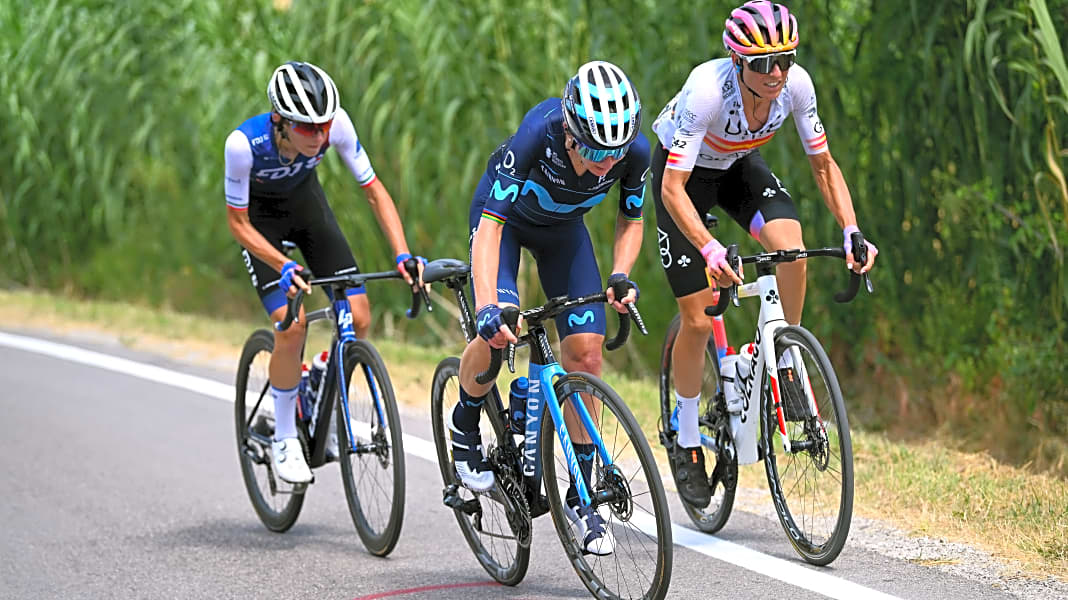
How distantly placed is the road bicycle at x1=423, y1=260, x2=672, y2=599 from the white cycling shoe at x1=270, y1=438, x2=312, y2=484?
0.90 m

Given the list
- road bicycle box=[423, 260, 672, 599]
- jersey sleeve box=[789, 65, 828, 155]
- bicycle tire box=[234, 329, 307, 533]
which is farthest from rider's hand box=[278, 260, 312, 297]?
jersey sleeve box=[789, 65, 828, 155]

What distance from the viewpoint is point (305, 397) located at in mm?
6242

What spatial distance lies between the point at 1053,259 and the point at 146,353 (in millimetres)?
6621

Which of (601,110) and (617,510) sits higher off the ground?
(601,110)

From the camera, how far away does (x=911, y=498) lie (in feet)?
19.3

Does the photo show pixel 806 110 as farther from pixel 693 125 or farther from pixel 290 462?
pixel 290 462

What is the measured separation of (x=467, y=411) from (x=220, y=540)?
1583 mm

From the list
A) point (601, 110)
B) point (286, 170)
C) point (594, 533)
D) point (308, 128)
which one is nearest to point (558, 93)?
point (286, 170)

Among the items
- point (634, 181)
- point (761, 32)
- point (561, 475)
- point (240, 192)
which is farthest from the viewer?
point (240, 192)

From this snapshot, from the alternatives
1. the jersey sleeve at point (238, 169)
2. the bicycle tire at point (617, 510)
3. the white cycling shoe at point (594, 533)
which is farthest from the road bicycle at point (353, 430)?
the white cycling shoe at point (594, 533)

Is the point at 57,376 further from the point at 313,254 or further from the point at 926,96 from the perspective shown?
the point at 926,96

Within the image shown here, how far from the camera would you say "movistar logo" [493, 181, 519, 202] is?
4950 millimetres

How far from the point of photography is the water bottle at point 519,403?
5105 millimetres

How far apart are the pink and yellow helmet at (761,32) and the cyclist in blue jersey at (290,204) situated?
64.1 inches
